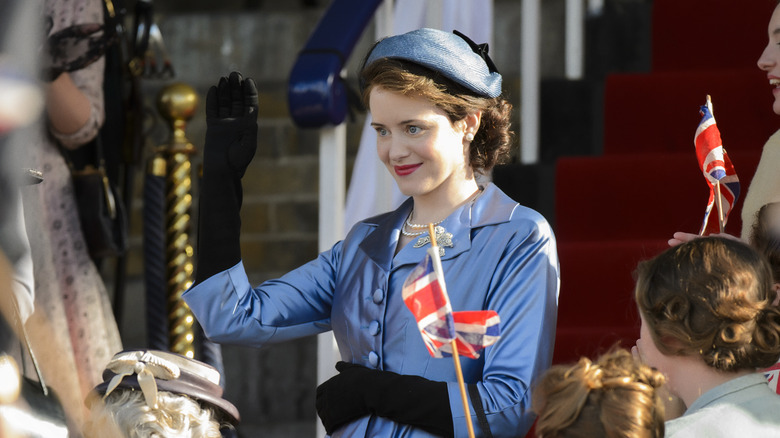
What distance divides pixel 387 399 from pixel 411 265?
10.5 inches

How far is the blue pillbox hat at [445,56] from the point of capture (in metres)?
2.28

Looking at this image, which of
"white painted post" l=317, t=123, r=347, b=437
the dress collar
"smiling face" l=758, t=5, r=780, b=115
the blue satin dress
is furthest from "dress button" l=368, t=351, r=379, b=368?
"smiling face" l=758, t=5, r=780, b=115

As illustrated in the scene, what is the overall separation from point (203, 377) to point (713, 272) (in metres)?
0.89

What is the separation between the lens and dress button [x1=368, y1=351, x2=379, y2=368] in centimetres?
223

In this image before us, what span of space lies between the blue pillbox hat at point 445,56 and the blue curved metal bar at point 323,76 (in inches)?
17.0

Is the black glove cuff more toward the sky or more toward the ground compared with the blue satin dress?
more toward the sky

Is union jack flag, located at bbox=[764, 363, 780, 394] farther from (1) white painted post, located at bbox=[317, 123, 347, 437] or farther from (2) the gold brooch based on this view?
(1) white painted post, located at bbox=[317, 123, 347, 437]

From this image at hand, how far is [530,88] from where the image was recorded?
3717mm

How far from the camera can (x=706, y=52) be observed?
3.97m

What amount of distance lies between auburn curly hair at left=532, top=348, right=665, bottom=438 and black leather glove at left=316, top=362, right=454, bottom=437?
1.11ft

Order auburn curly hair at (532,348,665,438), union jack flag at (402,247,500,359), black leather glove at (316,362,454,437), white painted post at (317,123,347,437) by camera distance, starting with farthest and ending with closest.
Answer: white painted post at (317,123,347,437) → black leather glove at (316,362,454,437) → union jack flag at (402,247,500,359) → auburn curly hair at (532,348,665,438)

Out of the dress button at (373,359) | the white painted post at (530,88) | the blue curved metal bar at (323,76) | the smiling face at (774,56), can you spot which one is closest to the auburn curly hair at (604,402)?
the dress button at (373,359)

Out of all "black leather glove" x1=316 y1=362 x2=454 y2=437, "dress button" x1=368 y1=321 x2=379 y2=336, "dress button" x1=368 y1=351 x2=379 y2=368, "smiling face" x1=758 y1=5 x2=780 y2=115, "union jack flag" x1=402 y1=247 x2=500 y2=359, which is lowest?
"black leather glove" x1=316 y1=362 x2=454 y2=437

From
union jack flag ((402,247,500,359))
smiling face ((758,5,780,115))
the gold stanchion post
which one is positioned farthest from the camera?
the gold stanchion post
